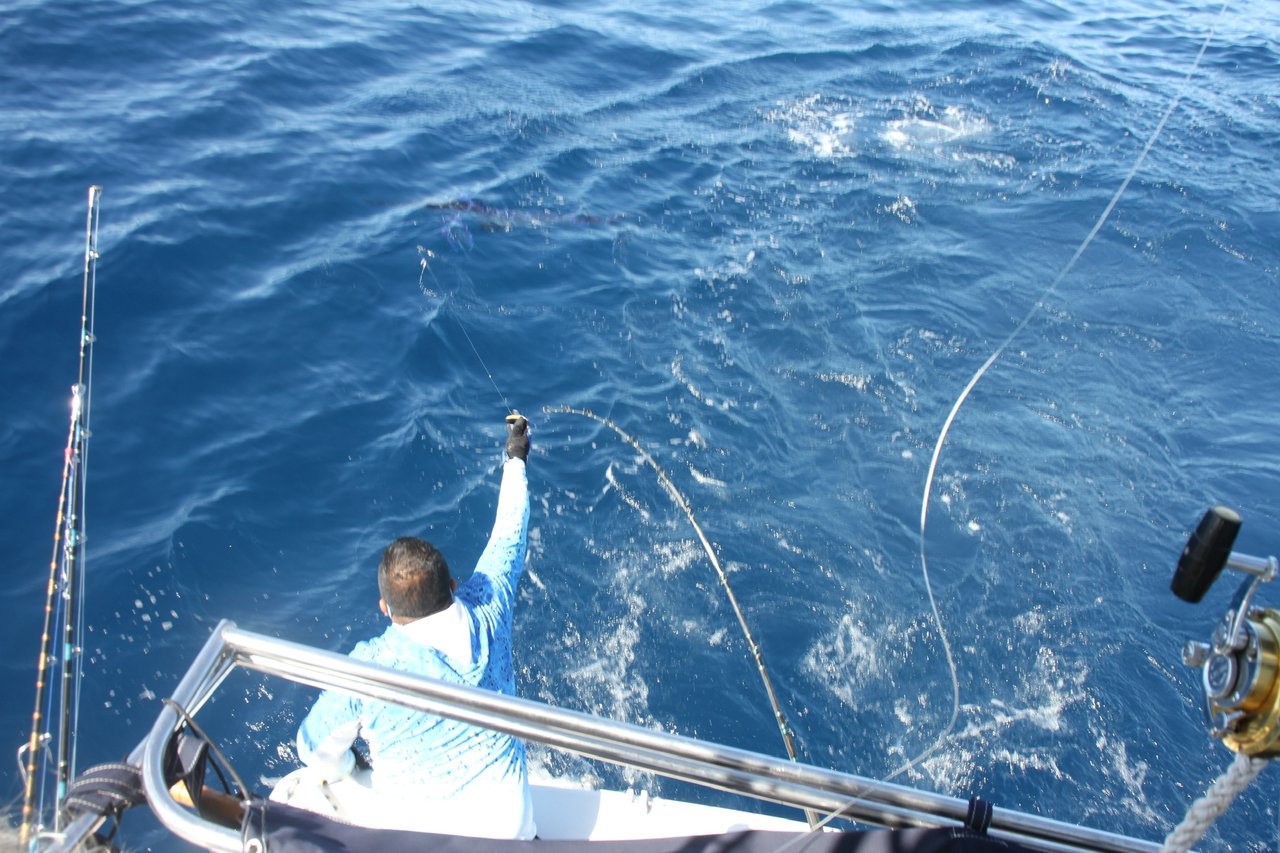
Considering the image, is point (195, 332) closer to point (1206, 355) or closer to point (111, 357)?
point (111, 357)

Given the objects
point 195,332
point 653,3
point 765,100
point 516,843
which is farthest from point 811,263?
point 653,3

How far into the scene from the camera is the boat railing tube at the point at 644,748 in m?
2.15

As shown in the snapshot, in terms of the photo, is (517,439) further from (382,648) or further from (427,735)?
(427,735)

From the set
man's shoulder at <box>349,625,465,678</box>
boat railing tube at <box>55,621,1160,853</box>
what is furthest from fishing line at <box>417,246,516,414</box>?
boat railing tube at <box>55,621,1160,853</box>

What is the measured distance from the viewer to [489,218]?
889cm

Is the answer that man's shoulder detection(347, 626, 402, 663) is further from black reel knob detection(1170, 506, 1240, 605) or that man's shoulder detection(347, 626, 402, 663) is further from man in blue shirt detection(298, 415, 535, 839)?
black reel knob detection(1170, 506, 1240, 605)

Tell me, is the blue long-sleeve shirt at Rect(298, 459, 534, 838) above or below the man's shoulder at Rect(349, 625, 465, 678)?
below

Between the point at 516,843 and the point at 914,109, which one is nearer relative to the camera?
the point at 516,843

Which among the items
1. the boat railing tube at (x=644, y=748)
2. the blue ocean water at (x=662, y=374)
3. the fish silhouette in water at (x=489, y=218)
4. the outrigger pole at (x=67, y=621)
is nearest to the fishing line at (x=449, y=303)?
the blue ocean water at (x=662, y=374)

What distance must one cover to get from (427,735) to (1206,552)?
2230 millimetres

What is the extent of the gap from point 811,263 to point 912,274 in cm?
94

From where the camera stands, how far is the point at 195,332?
7066 mm

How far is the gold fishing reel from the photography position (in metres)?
1.83

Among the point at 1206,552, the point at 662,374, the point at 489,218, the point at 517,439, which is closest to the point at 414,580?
the point at 517,439
